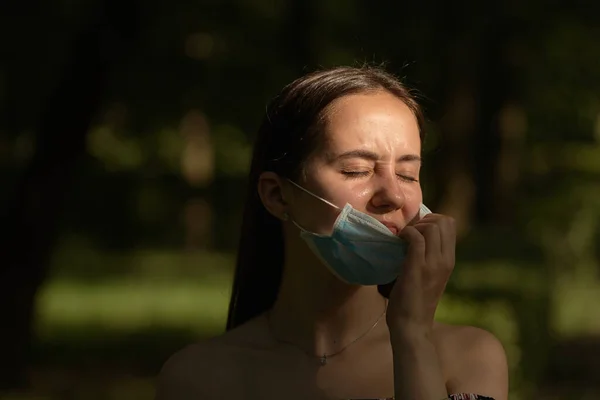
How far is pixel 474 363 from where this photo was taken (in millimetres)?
3102

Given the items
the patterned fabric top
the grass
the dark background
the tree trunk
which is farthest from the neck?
the tree trunk

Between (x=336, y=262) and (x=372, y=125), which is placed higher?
(x=372, y=125)

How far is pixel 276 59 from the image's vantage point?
12188 mm

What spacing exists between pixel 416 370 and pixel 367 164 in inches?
22.1

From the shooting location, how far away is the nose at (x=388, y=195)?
315 centimetres

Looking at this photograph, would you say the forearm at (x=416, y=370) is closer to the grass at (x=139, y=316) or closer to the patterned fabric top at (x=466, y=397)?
→ the patterned fabric top at (x=466, y=397)

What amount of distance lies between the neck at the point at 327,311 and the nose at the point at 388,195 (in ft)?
0.83

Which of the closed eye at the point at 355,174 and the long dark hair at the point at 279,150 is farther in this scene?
the long dark hair at the point at 279,150

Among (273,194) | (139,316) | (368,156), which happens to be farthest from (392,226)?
(139,316)

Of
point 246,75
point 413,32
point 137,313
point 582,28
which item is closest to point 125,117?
point 246,75

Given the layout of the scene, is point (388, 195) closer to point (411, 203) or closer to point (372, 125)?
point (411, 203)

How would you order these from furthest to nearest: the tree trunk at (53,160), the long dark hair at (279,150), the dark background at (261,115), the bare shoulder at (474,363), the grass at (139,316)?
the grass at (139,316), the dark background at (261,115), the tree trunk at (53,160), the long dark hair at (279,150), the bare shoulder at (474,363)

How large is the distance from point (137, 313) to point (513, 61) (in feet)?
31.4

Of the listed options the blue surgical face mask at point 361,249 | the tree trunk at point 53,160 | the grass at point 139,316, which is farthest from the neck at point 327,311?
the tree trunk at point 53,160
